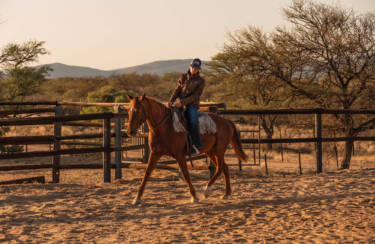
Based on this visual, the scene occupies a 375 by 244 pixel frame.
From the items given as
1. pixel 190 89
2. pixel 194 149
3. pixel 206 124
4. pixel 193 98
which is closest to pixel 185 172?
pixel 194 149

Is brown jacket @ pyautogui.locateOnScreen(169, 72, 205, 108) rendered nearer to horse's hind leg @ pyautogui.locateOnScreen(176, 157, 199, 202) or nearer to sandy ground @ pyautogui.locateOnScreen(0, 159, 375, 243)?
horse's hind leg @ pyautogui.locateOnScreen(176, 157, 199, 202)

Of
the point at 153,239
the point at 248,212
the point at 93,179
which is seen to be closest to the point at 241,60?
the point at 93,179

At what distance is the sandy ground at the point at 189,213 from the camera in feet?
17.0

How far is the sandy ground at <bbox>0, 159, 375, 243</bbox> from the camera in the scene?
5.18 metres

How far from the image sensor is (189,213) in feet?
20.5

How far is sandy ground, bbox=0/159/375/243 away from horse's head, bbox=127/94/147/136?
1252 mm

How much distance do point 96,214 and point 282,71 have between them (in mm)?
12145

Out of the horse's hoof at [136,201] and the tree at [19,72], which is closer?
the horse's hoof at [136,201]

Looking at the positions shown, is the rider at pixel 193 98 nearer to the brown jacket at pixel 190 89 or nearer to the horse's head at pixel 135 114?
the brown jacket at pixel 190 89

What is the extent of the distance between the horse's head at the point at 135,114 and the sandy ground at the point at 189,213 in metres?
1.25

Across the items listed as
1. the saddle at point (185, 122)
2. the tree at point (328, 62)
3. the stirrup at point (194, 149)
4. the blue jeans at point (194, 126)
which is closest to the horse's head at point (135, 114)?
the saddle at point (185, 122)

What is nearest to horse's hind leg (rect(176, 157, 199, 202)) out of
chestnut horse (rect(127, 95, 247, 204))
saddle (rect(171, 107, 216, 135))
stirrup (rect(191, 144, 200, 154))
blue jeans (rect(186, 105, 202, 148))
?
chestnut horse (rect(127, 95, 247, 204))

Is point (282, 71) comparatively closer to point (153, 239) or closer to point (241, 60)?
point (241, 60)

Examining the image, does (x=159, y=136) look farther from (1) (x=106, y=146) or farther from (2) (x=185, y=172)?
(1) (x=106, y=146)
